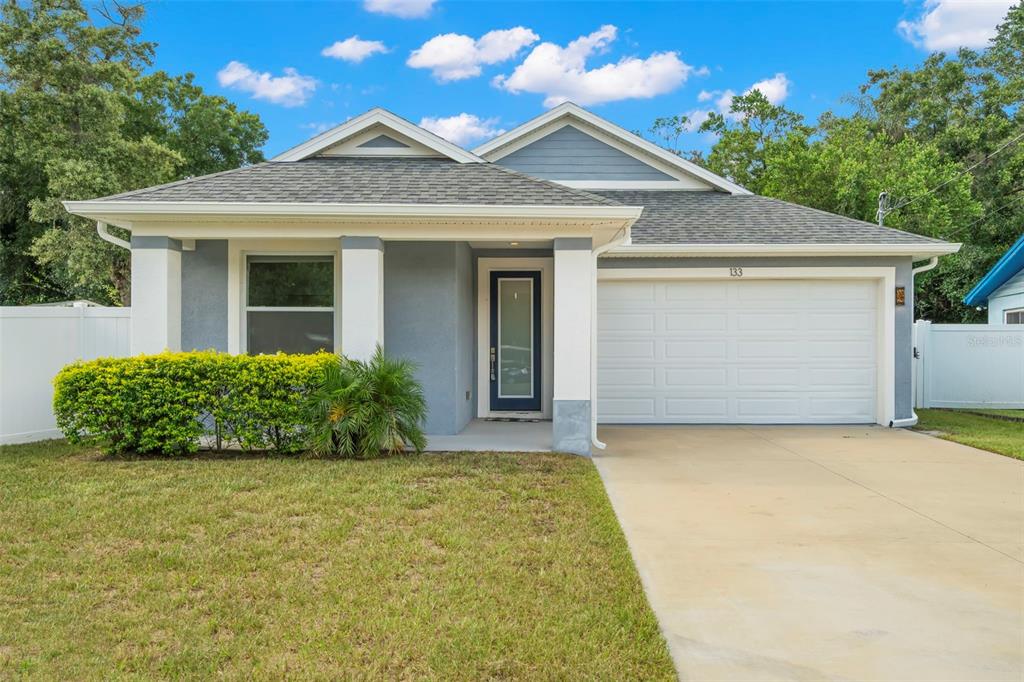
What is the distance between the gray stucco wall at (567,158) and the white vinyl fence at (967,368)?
701 cm

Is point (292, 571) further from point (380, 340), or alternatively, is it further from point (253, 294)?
point (253, 294)

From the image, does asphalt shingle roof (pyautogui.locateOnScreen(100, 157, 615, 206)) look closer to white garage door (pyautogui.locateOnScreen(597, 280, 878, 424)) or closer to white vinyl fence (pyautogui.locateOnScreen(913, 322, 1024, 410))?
white garage door (pyautogui.locateOnScreen(597, 280, 878, 424))

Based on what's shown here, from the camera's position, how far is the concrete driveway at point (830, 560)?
3215 mm

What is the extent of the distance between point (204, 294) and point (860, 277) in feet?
31.8

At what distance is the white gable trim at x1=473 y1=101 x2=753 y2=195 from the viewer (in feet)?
39.9

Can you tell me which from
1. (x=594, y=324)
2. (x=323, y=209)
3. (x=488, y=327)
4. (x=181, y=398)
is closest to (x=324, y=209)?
(x=323, y=209)

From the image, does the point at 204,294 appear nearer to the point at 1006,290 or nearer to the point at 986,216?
the point at 1006,290

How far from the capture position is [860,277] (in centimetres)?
1066

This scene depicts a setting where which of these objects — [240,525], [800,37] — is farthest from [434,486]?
[800,37]

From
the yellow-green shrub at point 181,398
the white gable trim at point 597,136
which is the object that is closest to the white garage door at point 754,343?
the white gable trim at point 597,136

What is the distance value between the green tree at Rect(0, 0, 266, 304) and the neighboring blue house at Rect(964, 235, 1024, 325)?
19970mm

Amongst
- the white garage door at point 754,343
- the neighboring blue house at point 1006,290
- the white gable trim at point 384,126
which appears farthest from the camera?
the neighboring blue house at point 1006,290

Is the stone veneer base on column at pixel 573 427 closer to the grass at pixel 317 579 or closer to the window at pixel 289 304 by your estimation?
the grass at pixel 317 579

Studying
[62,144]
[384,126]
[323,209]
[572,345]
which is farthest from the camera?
[62,144]
